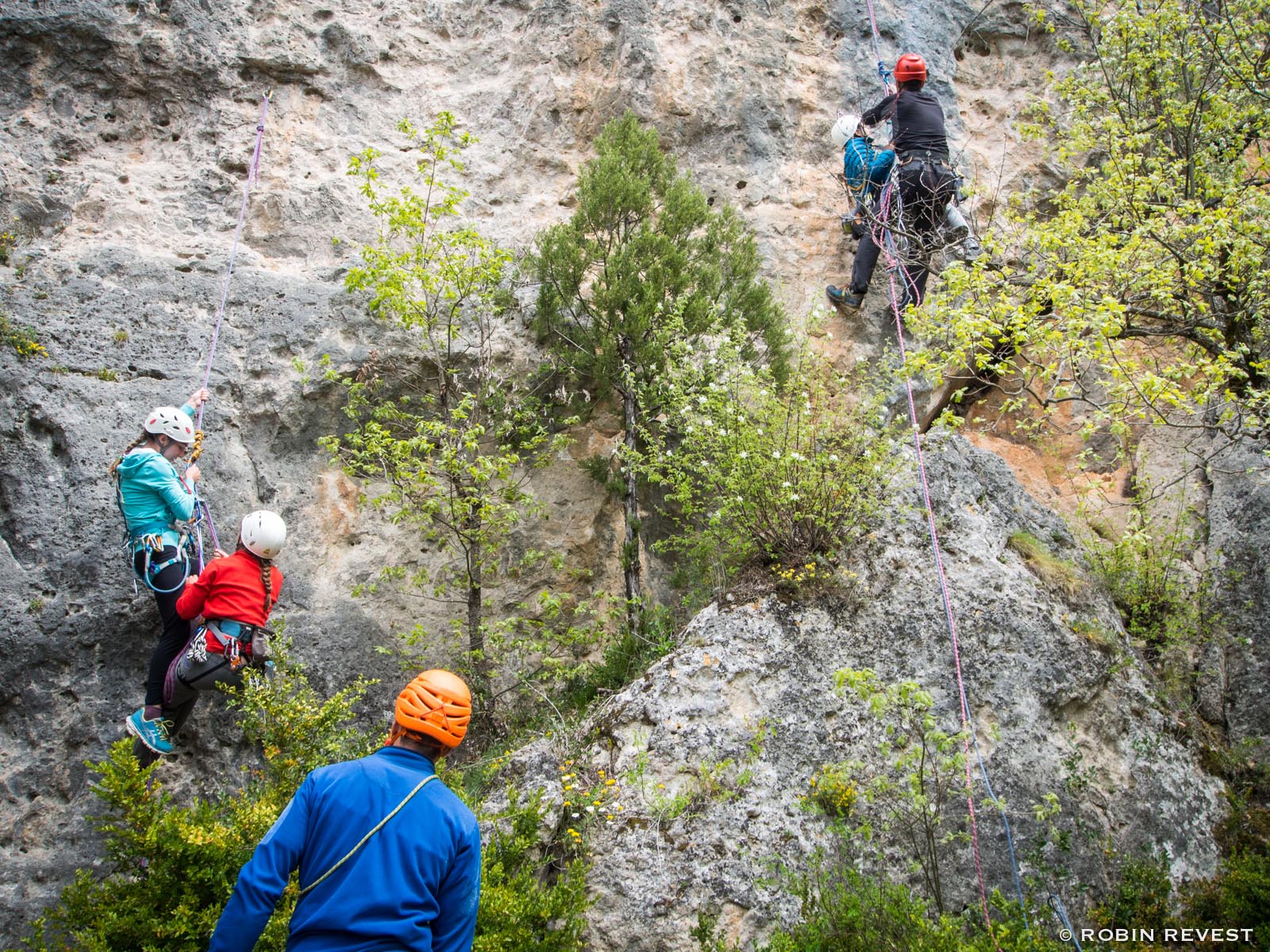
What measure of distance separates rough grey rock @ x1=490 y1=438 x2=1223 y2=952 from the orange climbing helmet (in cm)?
213

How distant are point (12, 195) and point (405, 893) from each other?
24.2ft

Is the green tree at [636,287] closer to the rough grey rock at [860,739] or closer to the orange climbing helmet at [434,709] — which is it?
the rough grey rock at [860,739]

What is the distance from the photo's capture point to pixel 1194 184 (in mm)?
7516

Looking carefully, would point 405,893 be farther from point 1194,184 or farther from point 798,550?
point 1194,184

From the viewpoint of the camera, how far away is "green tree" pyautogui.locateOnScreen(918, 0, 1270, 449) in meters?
6.46

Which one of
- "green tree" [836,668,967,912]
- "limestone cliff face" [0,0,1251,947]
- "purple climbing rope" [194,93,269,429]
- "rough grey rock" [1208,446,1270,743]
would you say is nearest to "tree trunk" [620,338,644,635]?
"limestone cliff face" [0,0,1251,947]

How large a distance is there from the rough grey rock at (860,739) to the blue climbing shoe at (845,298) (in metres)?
2.97

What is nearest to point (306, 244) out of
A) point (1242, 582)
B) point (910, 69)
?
point (910, 69)

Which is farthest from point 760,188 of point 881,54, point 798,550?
point 798,550

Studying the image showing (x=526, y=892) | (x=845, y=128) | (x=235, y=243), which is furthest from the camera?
(x=845, y=128)

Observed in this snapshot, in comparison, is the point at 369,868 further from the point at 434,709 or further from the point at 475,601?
the point at 475,601

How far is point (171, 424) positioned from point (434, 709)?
387 centimetres

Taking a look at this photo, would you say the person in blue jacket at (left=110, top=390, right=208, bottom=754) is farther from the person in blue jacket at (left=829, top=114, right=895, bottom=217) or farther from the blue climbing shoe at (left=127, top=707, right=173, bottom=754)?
the person in blue jacket at (left=829, top=114, right=895, bottom=217)

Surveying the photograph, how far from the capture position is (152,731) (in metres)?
5.68
